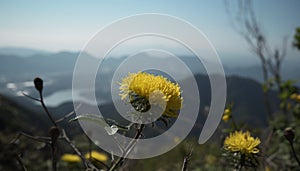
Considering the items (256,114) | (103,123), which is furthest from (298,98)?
(256,114)

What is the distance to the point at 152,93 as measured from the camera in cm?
134

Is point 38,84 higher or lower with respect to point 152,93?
lower

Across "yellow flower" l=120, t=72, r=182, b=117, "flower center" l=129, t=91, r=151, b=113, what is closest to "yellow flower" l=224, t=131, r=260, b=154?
"yellow flower" l=120, t=72, r=182, b=117

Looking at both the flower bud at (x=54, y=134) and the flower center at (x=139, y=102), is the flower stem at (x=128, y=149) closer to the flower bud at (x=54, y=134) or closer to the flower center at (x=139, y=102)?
the flower center at (x=139, y=102)

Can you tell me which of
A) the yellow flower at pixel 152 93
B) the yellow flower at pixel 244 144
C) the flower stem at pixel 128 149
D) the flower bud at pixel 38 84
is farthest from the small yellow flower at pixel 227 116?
the flower bud at pixel 38 84

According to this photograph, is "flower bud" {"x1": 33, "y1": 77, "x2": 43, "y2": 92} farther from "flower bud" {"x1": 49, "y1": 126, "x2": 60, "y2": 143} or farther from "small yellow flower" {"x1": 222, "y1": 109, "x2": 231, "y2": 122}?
"small yellow flower" {"x1": 222, "y1": 109, "x2": 231, "y2": 122}

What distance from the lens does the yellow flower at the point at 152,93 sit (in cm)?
133

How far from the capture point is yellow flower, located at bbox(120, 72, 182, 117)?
52.3 inches

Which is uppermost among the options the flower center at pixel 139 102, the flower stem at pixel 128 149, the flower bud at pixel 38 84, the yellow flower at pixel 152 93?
the yellow flower at pixel 152 93

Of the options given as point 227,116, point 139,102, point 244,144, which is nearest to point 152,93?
point 139,102

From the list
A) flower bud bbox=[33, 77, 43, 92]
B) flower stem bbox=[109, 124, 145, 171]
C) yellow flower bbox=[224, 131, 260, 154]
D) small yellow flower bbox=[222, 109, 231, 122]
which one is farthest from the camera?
small yellow flower bbox=[222, 109, 231, 122]

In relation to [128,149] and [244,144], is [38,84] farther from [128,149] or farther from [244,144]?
[244,144]

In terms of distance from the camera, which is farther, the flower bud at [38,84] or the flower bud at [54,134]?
the flower bud at [38,84]

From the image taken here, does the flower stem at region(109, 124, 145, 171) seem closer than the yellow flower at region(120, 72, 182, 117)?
Yes
